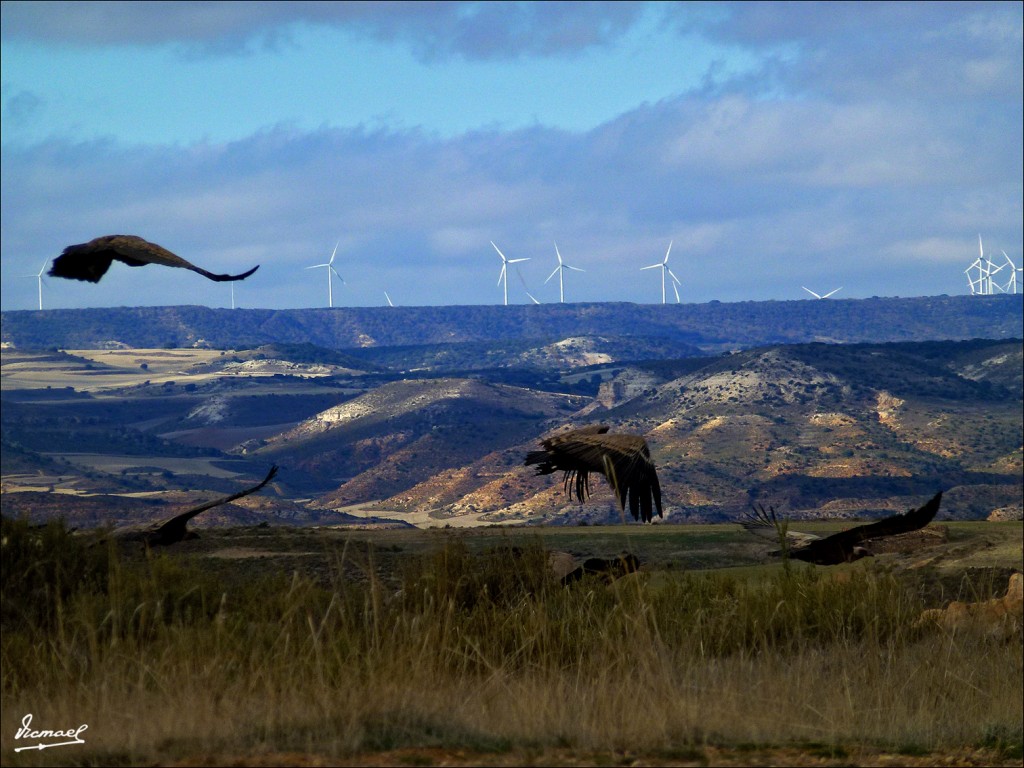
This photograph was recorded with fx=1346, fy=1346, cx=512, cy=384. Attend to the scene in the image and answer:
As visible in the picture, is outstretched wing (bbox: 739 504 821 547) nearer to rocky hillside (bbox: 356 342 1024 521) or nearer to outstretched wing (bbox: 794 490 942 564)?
outstretched wing (bbox: 794 490 942 564)

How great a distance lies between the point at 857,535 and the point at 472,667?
5.21m

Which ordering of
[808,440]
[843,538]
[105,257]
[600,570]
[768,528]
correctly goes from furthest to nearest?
[808,440]
[768,528]
[843,538]
[600,570]
[105,257]

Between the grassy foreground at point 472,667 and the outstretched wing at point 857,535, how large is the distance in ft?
1.49

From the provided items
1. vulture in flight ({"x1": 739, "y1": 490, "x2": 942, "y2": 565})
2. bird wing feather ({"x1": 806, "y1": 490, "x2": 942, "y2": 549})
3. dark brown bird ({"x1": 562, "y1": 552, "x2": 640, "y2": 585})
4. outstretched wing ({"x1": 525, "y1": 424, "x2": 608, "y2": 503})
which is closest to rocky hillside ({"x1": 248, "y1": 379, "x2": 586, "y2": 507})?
vulture in flight ({"x1": 739, "y1": 490, "x2": 942, "y2": 565})

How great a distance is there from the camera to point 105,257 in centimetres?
979

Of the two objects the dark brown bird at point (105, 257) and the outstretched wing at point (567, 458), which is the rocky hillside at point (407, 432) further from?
the dark brown bird at point (105, 257)

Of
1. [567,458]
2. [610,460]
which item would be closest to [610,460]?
[610,460]

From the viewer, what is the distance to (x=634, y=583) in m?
11.5

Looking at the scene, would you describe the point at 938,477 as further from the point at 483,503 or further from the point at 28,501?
the point at 28,501

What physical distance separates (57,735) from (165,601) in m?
2.83

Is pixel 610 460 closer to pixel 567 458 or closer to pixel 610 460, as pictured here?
pixel 610 460

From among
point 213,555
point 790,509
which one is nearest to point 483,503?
point 790,509

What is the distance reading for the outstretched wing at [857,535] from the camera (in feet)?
43.0

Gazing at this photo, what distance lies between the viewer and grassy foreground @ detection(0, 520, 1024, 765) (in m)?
7.25
